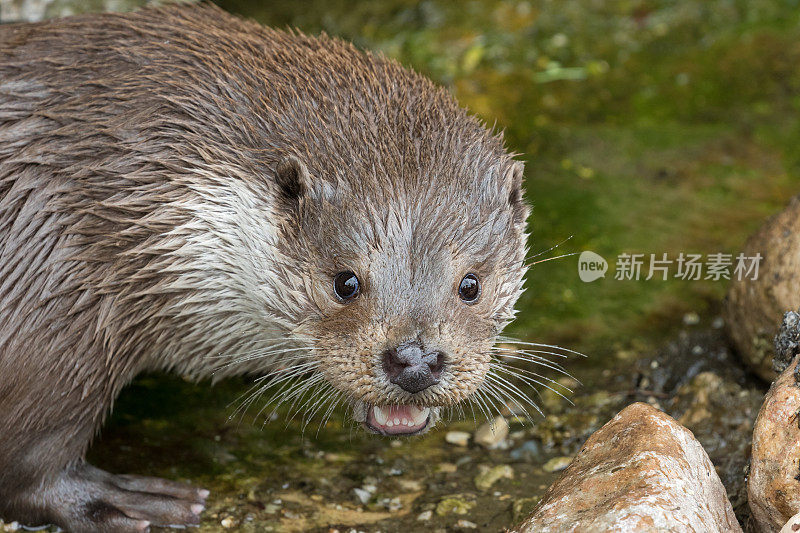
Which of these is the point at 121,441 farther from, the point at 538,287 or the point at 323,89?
Answer: the point at 538,287

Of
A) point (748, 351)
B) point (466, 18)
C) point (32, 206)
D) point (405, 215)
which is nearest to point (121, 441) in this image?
point (32, 206)

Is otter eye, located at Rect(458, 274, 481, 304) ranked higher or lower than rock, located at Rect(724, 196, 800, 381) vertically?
lower

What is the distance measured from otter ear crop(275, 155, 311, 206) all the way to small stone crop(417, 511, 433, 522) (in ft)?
3.74

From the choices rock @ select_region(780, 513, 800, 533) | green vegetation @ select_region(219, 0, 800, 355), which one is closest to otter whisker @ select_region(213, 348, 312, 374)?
green vegetation @ select_region(219, 0, 800, 355)

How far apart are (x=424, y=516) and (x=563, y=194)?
220 cm

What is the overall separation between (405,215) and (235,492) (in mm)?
1223

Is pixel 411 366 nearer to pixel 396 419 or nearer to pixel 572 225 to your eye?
pixel 396 419

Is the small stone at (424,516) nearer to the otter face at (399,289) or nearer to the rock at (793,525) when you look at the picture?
the otter face at (399,289)

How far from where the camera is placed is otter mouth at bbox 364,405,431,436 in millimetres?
3213

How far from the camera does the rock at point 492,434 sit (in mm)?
3848

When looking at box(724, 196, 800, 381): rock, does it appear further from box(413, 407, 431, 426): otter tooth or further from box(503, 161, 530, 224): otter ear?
box(413, 407, 431, 426): otter tooth

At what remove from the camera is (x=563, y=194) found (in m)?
5.16

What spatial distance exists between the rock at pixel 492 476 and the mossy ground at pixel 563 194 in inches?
0.9

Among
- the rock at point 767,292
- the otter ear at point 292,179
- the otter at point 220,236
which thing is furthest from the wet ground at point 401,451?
the otter ear at point 292,179
